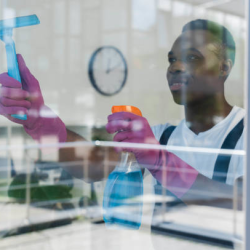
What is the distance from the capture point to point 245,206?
520mm

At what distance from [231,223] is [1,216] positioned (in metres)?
1.36

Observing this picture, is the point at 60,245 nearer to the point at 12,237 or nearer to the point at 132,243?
the point at 12,237

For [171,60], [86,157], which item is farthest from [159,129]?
[86,157]

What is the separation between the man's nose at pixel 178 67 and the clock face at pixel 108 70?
0.23m

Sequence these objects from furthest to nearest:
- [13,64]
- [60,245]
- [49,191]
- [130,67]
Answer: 1. [49,191]
2. [60,245]
3. [130,67]
4. [13,64]

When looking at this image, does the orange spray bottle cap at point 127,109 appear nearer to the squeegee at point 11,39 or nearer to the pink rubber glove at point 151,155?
the pink rubber glove at point 151,155

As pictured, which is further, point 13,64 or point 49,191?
point 49,191

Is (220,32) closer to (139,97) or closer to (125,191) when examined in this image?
(139,97)

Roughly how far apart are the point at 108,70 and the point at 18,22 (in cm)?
44

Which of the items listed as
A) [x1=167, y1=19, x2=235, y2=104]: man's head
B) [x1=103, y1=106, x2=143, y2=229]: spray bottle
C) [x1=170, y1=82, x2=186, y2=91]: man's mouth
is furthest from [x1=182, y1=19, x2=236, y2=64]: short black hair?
[x1=103, y1=106, x2=143, y2=229]: spray bottle

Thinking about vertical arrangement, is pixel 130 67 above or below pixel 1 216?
above

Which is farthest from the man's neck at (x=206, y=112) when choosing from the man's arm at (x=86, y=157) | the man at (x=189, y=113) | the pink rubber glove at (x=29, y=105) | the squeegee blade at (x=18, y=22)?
the squeegee blade at (x=18, y=22)

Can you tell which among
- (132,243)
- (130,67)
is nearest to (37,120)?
(130,67)

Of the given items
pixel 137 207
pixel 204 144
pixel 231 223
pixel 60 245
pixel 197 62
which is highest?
pixel 197 62
